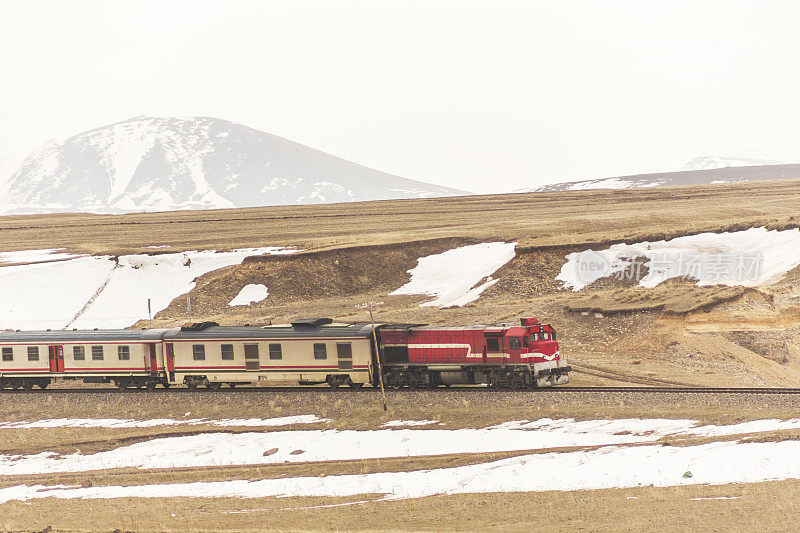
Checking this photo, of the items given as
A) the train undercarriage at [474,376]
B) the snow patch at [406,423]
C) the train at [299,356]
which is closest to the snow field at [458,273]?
the train at [299,356]

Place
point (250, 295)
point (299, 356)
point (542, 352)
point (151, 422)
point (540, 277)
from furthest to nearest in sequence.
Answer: point (250, 295) < point (540, 277) < point (299, 356) < point (542, 352) < point (151, 422)

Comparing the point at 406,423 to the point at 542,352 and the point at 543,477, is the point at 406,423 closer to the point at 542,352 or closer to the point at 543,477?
the point at 542,352

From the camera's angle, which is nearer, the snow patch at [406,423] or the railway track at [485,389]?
the snow patch at [406,423]

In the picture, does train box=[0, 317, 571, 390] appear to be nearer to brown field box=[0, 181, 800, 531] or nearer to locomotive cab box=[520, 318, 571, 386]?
locomotive cab box=[520, 318, 571, 386]

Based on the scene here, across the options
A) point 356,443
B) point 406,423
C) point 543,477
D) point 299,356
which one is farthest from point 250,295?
point 543,477

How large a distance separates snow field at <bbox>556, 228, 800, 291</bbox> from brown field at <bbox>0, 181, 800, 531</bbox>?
1.49 meters

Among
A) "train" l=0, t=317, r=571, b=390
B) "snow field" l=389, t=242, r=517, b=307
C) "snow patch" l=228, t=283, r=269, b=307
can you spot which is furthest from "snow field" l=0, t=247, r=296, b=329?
"train" l=0, t=317, r=571, b=390

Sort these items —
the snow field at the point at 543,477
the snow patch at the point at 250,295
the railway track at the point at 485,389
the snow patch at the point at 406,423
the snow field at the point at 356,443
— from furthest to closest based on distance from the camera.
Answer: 1. the snow patch at the point at 250,295
2. the railway track at the point at 485,389
3. the snow patch at the point at 406,423
4. the snow field at the point at 356,443
5. the snow field at the point at 543,477

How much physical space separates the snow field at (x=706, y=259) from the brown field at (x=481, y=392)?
58.7 inches

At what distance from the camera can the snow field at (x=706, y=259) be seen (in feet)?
192

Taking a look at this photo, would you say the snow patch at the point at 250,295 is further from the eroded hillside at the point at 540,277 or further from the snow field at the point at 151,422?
the snow field at the point at 151,422

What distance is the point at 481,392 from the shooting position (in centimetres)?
3597

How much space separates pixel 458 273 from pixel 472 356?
111 ft

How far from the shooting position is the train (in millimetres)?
37406
